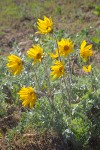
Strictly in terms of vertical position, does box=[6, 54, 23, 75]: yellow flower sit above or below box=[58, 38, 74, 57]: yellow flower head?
below

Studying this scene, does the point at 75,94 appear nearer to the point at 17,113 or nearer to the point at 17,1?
the point at 17,113

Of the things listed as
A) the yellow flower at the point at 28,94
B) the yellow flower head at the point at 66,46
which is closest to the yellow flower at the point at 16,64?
the yellow flower at the point at 28,94

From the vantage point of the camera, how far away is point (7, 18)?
8.80m

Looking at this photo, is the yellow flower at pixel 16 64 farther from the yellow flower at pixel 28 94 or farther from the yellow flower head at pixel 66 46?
the yellow flower head at pixel 66 46

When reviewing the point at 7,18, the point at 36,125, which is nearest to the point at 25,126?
the point at 36,125

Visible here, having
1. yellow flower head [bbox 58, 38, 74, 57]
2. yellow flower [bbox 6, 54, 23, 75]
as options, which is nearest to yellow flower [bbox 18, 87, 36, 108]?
yellow flower [bbox 6, 54, 23, 75]

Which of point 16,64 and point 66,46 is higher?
point 66,46

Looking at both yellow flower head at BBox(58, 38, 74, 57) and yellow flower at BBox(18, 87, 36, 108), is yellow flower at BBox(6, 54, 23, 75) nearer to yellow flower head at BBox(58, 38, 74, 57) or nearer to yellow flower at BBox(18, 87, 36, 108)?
yellow flower at BBox(18, 87, 36, 108)

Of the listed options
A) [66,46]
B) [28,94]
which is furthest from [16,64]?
[66,46]

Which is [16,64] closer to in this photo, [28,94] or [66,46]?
[28,94]

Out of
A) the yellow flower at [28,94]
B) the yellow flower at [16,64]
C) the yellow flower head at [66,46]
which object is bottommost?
the yellow flower at [28,94]

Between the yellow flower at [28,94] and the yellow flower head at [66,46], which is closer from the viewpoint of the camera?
the yellow flower at [28,94]

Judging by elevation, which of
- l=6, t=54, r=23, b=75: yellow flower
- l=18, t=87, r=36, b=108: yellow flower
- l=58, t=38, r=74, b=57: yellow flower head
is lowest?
l=18, t=87, r=36, b=108: yellow flower

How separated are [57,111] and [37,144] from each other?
0.42 meters
